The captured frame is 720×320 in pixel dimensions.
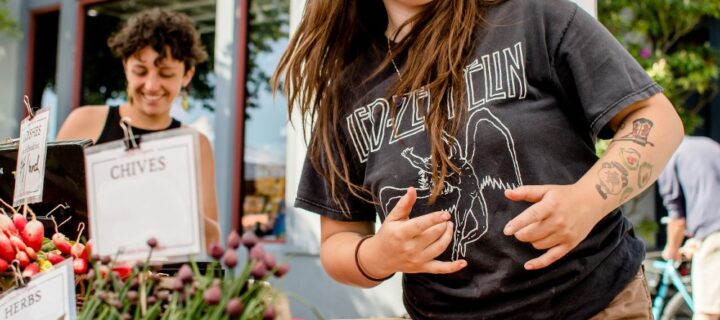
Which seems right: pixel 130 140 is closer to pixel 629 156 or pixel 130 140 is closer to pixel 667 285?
pixel 629 156

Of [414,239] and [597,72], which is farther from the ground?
[597,72]

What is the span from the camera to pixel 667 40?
6000 mm

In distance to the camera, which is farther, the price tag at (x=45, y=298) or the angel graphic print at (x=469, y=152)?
the angel graphic print at (x=469, y=152)

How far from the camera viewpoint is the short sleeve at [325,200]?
138 cm

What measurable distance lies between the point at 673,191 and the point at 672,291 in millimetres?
1115

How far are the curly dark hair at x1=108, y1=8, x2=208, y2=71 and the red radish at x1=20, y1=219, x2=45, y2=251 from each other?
1404mm

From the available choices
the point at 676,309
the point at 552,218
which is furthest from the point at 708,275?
the point at 552,218

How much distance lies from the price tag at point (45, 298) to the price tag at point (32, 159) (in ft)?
0.60

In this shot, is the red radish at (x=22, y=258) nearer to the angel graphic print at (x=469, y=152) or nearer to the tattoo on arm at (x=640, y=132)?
the angel graphic print at (x=469, y=152)

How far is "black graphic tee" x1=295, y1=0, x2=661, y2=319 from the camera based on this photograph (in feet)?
3.76

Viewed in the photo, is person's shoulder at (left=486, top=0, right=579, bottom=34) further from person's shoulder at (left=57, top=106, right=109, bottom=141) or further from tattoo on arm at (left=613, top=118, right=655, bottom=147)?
person's shoulder at (left=57, top=106, right=109, bottom=141)

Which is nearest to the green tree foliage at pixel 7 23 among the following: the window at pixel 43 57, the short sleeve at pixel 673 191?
the window at pixel 43 57

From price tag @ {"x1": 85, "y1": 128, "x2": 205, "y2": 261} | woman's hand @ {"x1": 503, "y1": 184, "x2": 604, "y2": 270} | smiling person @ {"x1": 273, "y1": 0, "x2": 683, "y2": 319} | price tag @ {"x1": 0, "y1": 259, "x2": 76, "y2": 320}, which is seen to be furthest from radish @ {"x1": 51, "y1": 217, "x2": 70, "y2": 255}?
woman's hand @ {"x1": 503, "y1": 184, "x2": 604, "y2": 270}

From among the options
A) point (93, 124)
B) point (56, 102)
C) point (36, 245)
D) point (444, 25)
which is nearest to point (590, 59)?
point (444, 25)
